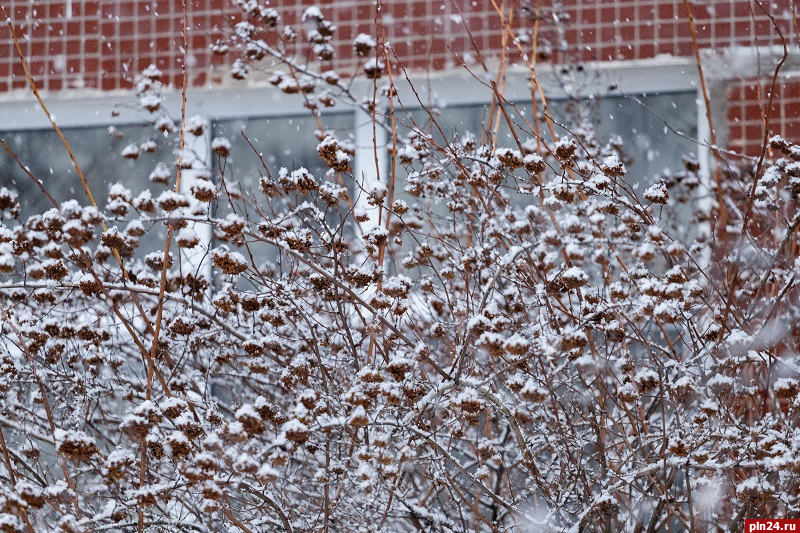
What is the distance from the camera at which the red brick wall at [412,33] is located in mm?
4727

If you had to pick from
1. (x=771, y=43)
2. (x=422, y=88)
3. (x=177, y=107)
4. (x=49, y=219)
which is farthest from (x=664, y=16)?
(x=49, y=219)

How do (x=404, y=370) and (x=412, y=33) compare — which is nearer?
(x=404, y=370)

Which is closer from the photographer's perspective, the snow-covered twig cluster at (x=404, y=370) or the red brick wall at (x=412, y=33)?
the snow-covered twig cluster at (x=404, y=370)

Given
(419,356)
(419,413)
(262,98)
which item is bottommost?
(419,413)

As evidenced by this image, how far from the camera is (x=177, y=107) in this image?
5.21m

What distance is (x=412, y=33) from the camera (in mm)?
4988

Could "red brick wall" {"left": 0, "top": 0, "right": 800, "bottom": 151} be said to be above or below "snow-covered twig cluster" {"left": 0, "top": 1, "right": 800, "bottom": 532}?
above

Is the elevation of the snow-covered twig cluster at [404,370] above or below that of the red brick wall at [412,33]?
below

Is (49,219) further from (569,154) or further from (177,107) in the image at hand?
(177,107)

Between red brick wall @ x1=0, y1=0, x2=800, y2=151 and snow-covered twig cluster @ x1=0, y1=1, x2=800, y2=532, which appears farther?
red brick wall @ x1=0, y1=0, x2=800, y2=151

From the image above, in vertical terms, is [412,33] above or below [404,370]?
Result: above

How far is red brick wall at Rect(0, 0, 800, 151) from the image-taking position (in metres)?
4.73

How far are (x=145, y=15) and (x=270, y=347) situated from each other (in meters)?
3.48

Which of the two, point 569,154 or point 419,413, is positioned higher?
point 569,154
